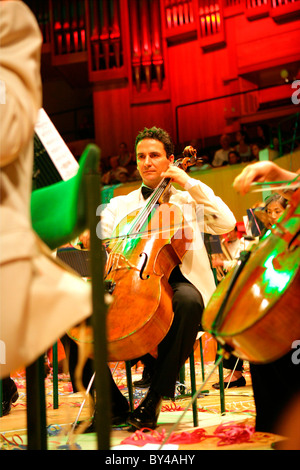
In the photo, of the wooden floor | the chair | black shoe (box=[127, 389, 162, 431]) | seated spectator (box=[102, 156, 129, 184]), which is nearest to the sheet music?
the chair

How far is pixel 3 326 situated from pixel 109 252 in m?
1.33

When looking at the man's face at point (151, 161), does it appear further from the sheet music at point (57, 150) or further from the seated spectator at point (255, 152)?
the seated spectator at point (255, 152)

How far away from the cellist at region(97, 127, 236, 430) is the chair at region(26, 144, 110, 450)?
66 cm

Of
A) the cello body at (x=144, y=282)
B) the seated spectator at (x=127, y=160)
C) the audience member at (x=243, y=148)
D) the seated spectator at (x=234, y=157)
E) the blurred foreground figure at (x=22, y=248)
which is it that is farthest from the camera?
the seated spectator at (x=127, y=160)

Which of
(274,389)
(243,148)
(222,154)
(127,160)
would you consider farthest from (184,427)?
(127,160)

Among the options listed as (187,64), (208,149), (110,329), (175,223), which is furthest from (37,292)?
(187,64)

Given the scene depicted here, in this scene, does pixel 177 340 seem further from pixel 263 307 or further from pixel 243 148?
pixel 243 148

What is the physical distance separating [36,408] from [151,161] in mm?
1466

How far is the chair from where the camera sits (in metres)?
0.90

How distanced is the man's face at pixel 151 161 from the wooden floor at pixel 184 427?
1.01 m

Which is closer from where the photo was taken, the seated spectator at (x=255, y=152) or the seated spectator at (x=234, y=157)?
the seated spectator at (x=255, y=152)

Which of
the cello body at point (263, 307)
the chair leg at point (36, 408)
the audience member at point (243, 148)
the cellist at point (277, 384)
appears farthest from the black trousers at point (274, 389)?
the audience member at point (243, 148)

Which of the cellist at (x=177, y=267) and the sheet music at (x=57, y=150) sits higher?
the sheet music at (x=57, y=150)

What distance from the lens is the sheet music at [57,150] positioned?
1.36 meters
